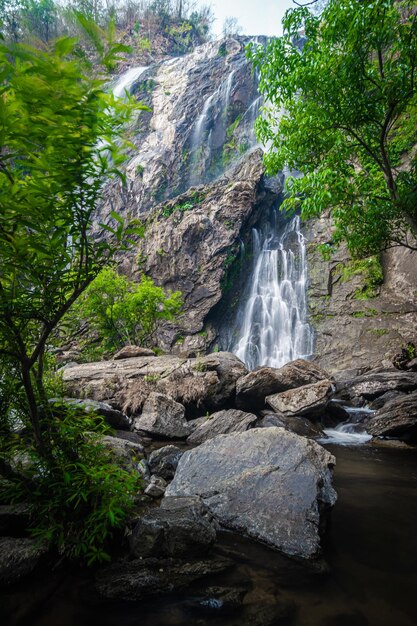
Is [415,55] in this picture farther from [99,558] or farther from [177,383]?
[177,383]

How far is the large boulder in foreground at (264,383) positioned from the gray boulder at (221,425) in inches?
78.2

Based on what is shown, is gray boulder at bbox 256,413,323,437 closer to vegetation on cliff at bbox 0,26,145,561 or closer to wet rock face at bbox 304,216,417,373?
vegetation on cliff at bbox 0,26,145,561

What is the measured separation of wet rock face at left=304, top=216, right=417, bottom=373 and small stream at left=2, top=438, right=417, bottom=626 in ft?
50.6

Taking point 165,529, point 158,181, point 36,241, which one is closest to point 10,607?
point 165,529

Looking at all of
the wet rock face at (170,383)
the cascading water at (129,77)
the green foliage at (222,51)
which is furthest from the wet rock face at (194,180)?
the wet rock face at (170,383)

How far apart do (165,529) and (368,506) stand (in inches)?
132

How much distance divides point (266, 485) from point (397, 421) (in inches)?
256

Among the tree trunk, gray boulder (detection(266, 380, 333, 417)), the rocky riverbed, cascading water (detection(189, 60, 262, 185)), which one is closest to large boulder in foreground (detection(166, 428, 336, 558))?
the rocky riverbed

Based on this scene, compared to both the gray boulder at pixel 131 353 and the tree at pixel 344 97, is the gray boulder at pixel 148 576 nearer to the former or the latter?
the tree at pixel 344 97

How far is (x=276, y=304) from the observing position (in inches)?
963

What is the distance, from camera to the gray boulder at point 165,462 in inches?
235

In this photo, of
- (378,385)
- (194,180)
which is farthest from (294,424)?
(194,180)

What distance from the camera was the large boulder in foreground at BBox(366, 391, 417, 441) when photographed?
884 cm

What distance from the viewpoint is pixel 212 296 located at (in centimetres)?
2616
